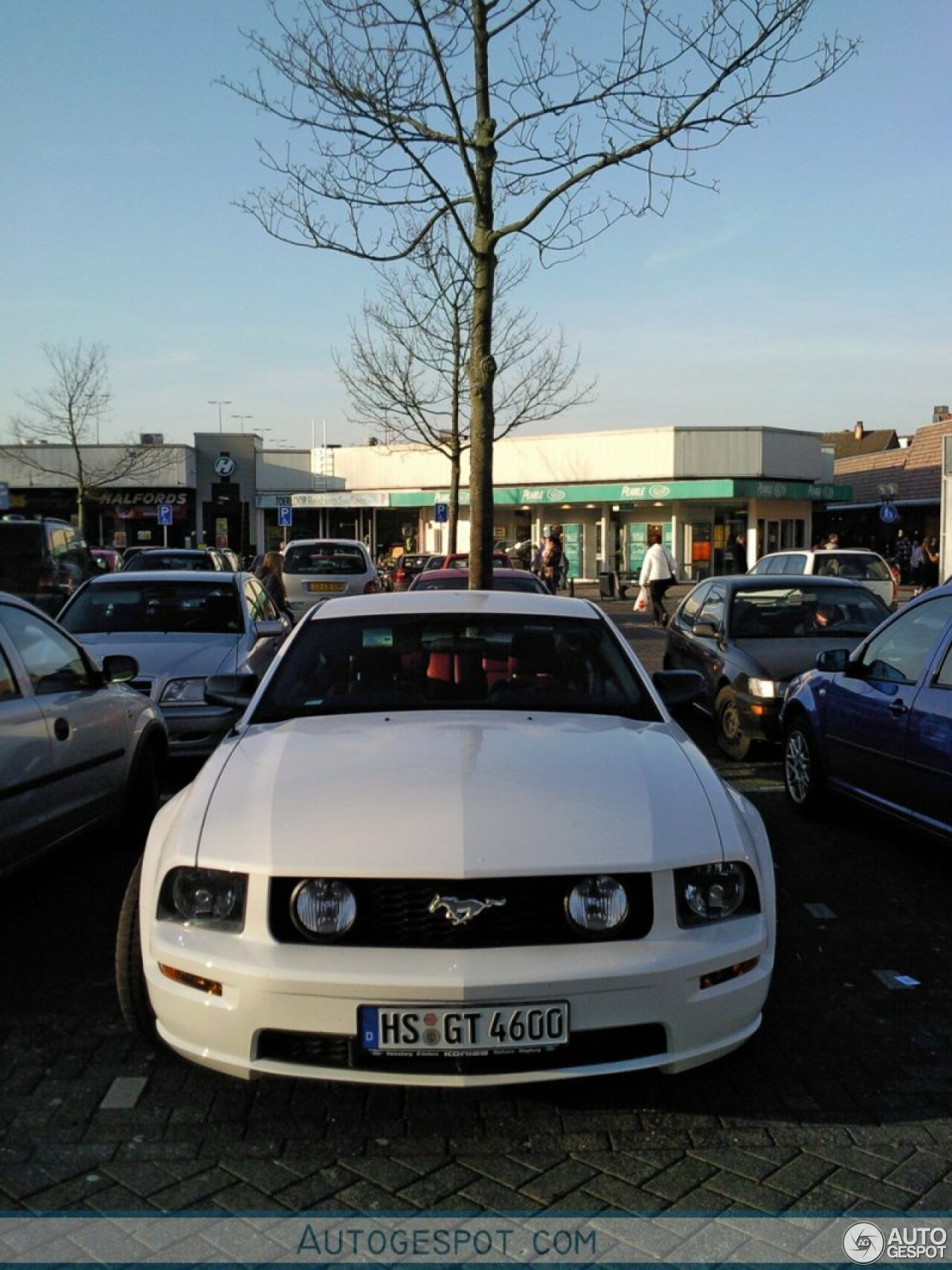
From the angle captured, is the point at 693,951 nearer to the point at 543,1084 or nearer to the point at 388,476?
the point at 543,1084

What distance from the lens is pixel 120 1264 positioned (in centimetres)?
275

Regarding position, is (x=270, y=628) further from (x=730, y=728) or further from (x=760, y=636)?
(x=760, y=636)

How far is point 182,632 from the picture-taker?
9578 millimetres

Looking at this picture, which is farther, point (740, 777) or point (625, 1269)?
point (740, 777)

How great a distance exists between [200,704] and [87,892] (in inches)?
111

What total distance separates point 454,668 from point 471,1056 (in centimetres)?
197

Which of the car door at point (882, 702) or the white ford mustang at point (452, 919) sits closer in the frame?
the white ford mustang at point (452, 919)

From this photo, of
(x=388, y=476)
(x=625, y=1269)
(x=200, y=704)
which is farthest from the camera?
(x=388, y=476)

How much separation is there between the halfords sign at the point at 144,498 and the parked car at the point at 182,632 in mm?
42741

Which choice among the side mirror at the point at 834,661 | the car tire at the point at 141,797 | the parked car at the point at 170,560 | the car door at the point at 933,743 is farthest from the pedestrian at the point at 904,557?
the car tire at the point at 141,797

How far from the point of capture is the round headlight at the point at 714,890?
3.34 meters

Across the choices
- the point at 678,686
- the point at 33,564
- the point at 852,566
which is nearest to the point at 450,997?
the point at 678,686

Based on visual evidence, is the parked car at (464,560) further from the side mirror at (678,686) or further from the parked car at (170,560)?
the side mirror at (678,686)

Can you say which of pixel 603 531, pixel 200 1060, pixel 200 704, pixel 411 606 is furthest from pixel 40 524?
pixel 603 531
